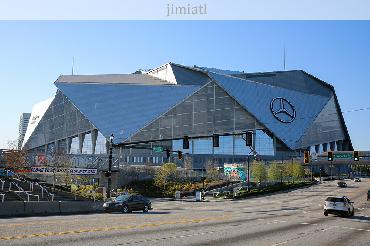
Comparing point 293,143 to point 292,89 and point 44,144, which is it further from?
point 44,144

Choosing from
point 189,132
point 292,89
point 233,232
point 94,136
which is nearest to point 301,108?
point 292,89

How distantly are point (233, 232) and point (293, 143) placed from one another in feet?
423

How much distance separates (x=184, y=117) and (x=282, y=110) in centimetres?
3340

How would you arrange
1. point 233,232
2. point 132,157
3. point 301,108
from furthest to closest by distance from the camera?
1. point 301,108
2. point 132,157
3. point 233,232

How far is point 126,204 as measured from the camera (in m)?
36.7

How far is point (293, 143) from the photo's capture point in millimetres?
145500

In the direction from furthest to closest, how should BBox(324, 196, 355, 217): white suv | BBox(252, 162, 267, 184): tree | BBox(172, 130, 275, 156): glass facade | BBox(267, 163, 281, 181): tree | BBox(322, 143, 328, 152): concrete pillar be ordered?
1. BBox(322, 143, 328, 152): concrete pillar
2. BBox(172, 130, 275, 156): glass facade
3. BBox(267, 163, 281, 181): tree
4. BBox(252, 162, 267, 184): tree
5. BBox(324, 196, 355, 217): white suv

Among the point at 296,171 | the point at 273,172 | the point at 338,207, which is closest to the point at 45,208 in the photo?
the point at 338,207

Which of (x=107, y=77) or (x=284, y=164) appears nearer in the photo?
(x=284, y=164)

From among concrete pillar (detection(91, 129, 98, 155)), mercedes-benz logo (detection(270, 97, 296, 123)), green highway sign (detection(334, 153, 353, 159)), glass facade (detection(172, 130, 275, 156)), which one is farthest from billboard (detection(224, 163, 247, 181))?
concrete pillar (detection(91, 129, 98, 155))

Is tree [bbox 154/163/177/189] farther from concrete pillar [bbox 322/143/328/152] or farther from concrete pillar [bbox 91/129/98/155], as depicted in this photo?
concrete pillar [bbox 322/143/328/152]

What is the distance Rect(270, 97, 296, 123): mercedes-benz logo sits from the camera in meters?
150

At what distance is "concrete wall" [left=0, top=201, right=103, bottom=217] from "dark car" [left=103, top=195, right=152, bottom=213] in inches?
50.4

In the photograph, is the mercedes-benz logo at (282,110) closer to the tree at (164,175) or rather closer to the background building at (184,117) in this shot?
the background building at (184,117)
